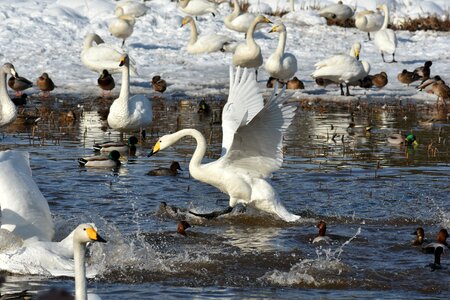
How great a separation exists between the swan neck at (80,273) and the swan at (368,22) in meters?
21.1

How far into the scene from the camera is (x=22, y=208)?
725 centimetres

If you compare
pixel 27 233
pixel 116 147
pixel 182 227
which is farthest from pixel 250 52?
pixel 27 233

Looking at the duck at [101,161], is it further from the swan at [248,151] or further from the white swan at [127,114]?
the swan at [248,151]

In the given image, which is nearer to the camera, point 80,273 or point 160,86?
point 80,273

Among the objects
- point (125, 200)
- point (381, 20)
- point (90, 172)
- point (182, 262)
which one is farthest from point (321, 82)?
point (182, 262)

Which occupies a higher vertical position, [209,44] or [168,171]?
[209,44]

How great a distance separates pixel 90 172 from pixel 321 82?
10118 mm

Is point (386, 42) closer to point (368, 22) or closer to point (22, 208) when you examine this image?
point (368, 22)

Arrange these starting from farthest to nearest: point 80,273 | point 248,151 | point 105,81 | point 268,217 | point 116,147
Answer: point 105,81 → point 116,147 → point 268,217 → point 248,151 → point 80,273

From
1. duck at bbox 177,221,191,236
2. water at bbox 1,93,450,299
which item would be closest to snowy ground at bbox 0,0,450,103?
water at bbox 1,93,450,299

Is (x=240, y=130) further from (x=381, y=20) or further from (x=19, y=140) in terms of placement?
(x=381, y=20)

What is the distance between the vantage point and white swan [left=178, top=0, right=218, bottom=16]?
25844mm

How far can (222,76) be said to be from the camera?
2130 cm

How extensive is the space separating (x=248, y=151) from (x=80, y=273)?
14.4 ft
